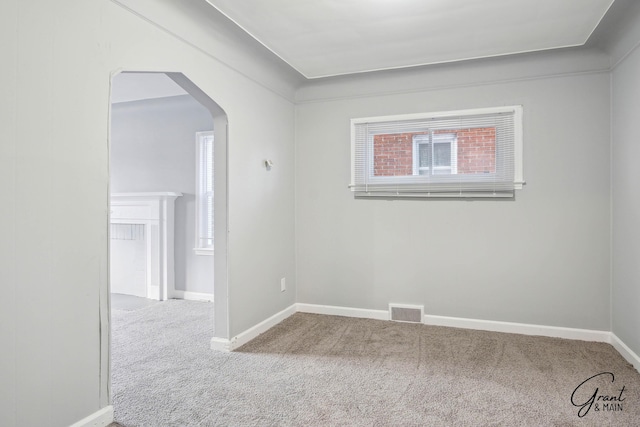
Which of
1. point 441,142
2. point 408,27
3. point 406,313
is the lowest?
point 406,313

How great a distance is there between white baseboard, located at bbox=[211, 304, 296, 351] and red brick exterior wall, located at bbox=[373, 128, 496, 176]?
5.49 feet

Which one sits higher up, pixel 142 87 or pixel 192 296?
pixel 142 87

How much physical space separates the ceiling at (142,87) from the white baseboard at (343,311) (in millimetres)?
2735

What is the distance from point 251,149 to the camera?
3264mm

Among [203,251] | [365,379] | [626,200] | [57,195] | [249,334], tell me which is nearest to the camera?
[57,195]

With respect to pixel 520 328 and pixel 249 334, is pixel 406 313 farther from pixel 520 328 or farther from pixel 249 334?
pixel 249 334

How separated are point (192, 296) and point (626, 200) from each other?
4.34 m

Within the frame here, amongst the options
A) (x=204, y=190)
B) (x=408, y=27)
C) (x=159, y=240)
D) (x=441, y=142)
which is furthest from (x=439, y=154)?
(x=159, y=240)

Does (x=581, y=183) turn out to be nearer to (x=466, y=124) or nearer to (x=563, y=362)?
(x=466, y=124)

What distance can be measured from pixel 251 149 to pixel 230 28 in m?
0.96

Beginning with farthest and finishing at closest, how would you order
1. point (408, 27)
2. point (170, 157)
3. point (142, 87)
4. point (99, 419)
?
1. point (170, 157)
2. point (142, 87)
3. point (408, 27)
4. point (99, 419)

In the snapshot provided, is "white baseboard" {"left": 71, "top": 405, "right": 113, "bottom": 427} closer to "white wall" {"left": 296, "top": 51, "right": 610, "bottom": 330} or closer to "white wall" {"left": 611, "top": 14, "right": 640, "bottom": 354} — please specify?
"white wall" {"left": 296, "top": 51, "right": 610, "bottom": 330}

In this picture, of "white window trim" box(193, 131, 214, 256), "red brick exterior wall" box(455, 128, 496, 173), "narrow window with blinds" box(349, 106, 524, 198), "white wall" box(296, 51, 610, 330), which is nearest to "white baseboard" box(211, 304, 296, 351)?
"white wall" box(296, 51, 610, 330)

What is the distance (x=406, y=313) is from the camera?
364 cm
